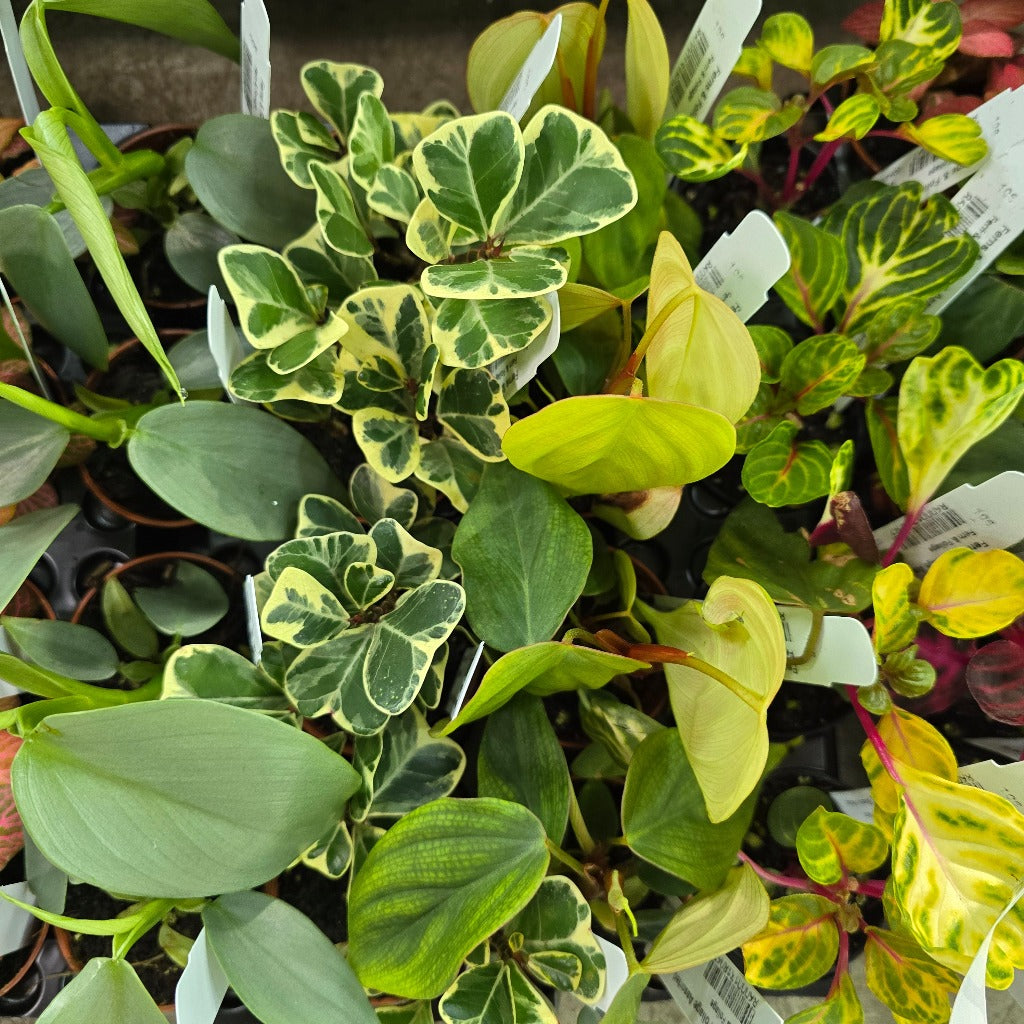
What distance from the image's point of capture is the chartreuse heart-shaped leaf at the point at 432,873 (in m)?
0.51

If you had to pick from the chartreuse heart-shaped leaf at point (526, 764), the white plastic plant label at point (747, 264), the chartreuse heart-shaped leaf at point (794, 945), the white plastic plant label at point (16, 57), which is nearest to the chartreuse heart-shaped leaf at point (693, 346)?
the white plastic plant label at point (747, 264)

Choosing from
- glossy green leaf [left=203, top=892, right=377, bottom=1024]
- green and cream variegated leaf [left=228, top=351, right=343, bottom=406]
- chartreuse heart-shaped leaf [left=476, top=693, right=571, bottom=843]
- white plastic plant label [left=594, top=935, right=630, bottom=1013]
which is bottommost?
glossy green leaf [left=203, top=892, right=377, bottom=1024]

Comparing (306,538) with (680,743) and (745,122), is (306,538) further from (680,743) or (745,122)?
(745,122)

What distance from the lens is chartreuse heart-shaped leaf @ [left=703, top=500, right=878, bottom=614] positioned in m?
0.60

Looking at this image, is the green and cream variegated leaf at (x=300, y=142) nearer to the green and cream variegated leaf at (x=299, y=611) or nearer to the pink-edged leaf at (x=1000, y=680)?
the green and cream variegated leaf at (x=299, y=611)

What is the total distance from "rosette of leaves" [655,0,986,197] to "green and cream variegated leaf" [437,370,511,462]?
0.21 metres

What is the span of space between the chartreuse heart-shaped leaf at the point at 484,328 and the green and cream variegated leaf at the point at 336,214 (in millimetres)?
102

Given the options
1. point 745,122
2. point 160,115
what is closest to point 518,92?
point 745,122

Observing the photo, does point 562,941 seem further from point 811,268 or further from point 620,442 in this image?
point 811,268

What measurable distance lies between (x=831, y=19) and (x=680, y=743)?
899 millimetres

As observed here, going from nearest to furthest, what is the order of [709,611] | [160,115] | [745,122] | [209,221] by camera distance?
[709,611]
[745,122]
[209,221]
[160,115]

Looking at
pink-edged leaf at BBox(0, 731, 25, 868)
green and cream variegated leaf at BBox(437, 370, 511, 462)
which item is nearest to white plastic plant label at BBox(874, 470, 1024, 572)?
green and cream variegated leaf at BBox(437, 370, 511, 462)

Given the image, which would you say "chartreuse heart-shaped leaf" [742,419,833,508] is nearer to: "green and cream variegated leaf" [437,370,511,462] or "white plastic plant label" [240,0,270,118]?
"green and cream variegated leaf" [437,370,511,462]

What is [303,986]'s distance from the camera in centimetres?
52
